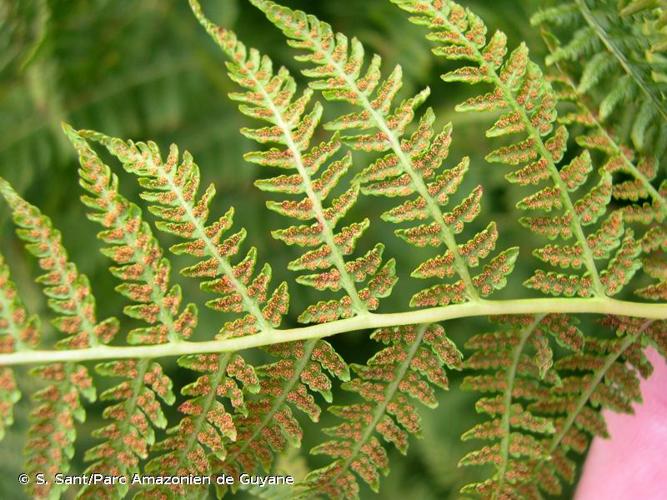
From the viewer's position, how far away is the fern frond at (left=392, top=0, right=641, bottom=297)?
0.89 metres

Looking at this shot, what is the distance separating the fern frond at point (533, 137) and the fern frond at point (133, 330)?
440 mm

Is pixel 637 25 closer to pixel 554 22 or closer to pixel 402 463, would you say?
pixel 554 22

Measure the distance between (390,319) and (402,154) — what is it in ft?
0.72

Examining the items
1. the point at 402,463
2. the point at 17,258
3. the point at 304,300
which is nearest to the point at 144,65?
the point at 17,258

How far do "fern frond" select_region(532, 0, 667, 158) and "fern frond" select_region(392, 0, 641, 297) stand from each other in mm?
59

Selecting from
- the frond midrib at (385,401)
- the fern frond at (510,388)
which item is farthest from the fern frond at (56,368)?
the fern frond at (510,388)

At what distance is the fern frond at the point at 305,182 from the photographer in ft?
2.89

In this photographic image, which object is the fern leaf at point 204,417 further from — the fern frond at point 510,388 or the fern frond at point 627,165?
the fern frond at point 627,165

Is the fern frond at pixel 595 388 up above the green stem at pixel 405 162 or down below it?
below

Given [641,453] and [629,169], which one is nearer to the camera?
[629,169]

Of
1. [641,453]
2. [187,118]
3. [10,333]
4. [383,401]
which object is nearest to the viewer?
[10,333]

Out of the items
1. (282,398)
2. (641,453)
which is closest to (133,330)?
(282,398)

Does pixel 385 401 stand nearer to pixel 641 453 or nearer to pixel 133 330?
pixel 133 330

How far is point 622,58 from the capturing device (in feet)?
2.99
